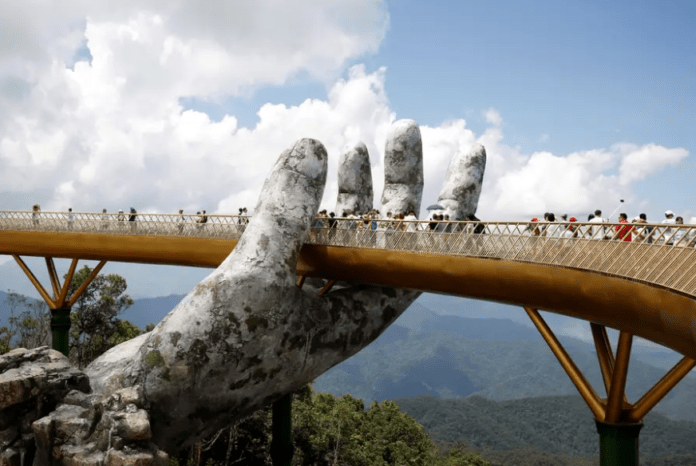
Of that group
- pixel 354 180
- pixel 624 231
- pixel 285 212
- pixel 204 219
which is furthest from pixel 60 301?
pixel 624 231

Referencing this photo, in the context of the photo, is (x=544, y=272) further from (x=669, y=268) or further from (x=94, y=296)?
(x=94, y=296)

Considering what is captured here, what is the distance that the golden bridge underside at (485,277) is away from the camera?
902cm

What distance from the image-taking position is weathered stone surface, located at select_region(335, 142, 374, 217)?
75.4ft

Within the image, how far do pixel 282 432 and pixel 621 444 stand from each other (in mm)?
13111

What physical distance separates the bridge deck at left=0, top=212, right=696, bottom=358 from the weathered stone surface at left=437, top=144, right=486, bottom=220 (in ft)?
25.3

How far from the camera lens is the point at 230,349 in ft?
48.5

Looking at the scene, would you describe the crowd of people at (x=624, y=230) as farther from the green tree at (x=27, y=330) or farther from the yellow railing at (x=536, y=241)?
the green tree at (x=27, y=330)

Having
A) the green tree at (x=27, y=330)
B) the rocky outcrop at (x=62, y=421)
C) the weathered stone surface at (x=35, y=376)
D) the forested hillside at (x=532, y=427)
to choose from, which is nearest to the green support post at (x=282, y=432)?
Answer: the rocky outcrop at (x=62, y=421)

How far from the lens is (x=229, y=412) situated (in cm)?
1544

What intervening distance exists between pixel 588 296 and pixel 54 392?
12451 millimetres

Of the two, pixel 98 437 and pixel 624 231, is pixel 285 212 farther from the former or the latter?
pixel 624 231

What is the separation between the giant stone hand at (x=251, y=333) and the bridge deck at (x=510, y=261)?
1503 millimetres

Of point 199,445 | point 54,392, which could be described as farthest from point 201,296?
point 199,445

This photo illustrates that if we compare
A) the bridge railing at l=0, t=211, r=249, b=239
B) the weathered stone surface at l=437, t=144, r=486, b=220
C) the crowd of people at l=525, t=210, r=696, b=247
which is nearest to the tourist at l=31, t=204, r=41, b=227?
the bridge railing at l=0, t=211, r=249, b=239
